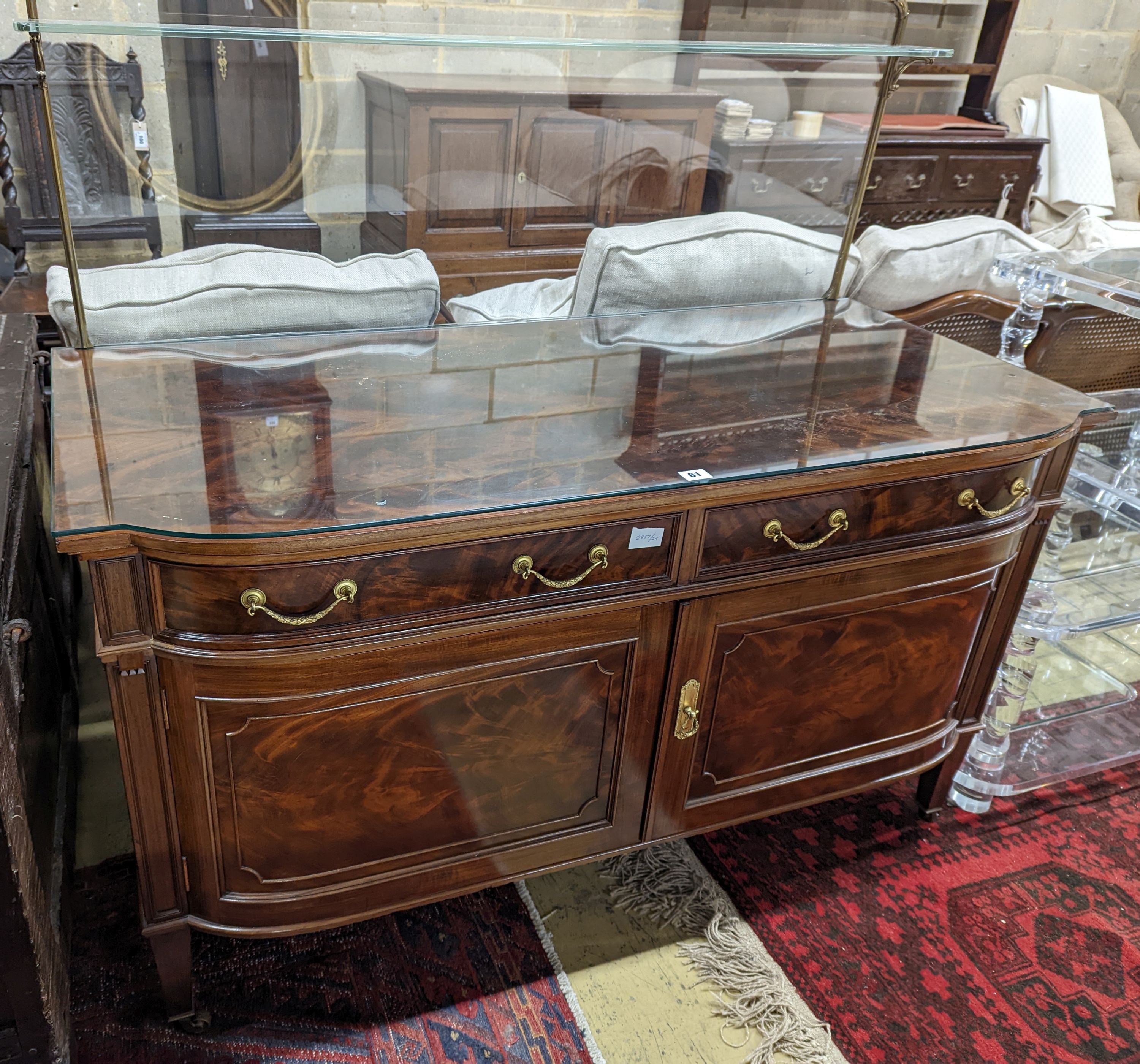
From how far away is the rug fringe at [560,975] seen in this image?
1.34 meters

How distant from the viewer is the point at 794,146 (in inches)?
67.3

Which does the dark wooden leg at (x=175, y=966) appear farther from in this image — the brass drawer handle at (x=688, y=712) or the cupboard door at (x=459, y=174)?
the cupboard door at (x=459, y=174)

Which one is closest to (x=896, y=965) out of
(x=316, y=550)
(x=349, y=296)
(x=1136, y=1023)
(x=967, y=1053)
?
(x=967, y=1053)

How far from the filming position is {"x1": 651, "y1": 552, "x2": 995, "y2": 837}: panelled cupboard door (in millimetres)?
1310

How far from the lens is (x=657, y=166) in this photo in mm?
1604

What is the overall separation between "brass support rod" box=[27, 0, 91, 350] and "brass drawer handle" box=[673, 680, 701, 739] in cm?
92

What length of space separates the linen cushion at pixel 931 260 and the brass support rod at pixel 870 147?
105mm

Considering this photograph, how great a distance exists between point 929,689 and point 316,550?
1020 mm

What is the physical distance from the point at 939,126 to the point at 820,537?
3.61 m

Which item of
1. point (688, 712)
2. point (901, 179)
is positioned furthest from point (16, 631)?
point (901, 179)

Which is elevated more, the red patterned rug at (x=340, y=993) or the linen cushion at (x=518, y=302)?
the linen cushion at (x=518, y=302)

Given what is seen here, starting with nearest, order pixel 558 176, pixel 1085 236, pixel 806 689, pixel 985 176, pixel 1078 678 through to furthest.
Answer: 1. pixel 806 689
2. pixel 558 176
3. pixel 1078 678
4. pixel 1085 236
5. pixel 985 176

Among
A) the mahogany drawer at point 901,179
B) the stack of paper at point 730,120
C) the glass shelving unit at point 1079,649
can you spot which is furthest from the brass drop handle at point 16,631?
the mahogany drawer at point 901,179

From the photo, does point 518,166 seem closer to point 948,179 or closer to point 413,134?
point 413,134
